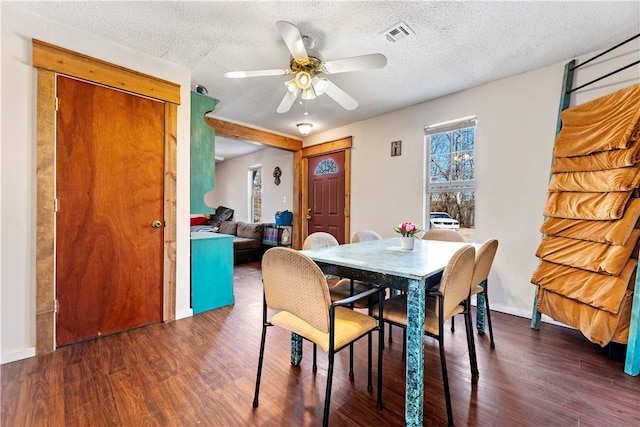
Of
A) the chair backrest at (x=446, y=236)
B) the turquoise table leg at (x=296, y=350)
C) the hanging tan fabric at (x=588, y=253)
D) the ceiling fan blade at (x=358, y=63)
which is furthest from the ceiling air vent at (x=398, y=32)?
the turquoise table leg at (x=296, y=350)

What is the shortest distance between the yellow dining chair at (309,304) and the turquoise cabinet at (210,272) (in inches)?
64.4

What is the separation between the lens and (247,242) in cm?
550

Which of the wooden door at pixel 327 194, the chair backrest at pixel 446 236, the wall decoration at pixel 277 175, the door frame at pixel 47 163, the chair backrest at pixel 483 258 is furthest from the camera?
the wall decoration at pixel 277 175

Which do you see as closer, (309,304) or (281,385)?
(309,304)

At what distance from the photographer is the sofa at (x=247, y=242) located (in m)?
5.39

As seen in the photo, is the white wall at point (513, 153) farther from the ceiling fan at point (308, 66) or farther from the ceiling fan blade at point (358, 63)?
the ceiling fan blade at point (358, 63)

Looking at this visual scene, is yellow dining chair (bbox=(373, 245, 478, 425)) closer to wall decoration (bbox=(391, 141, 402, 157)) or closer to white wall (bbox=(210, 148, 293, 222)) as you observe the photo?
wall decoration (bbox=(391, 141, 402, 157))

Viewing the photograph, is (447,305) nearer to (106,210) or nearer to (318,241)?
(318,241)

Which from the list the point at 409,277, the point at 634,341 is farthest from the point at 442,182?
the point at 409,277

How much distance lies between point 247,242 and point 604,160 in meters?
5.05

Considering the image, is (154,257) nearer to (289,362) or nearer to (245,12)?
(289,362)

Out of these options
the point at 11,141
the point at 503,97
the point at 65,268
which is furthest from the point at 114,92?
the point at 503,97

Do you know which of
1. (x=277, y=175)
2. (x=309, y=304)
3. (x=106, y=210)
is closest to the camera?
(x=309, y=304)

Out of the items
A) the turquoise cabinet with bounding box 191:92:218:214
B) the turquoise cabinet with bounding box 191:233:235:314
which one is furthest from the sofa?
the turquoise cabinet with bounding box 191:92:218:214
